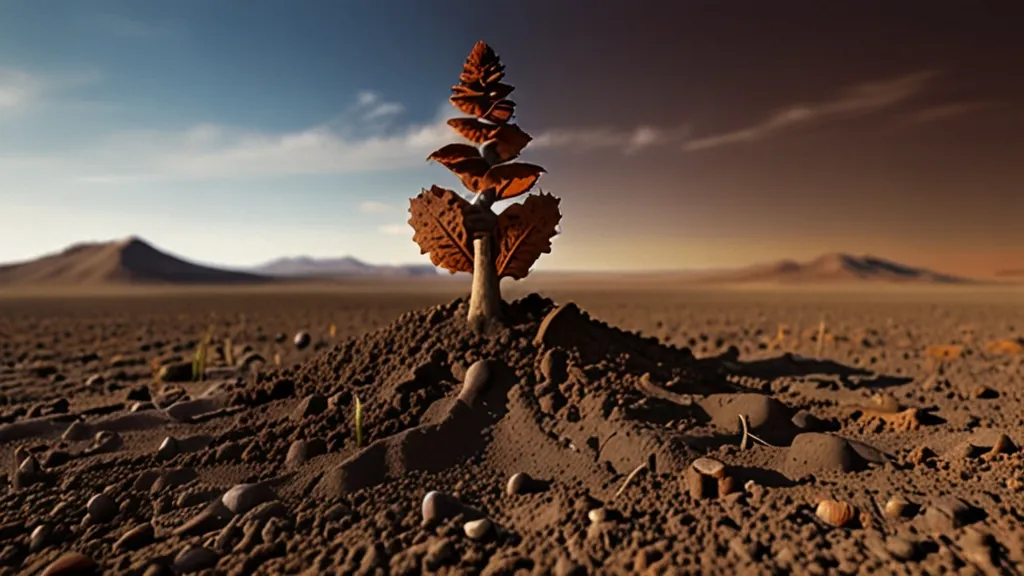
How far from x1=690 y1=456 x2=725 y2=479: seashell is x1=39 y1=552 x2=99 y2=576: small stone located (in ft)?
10.0

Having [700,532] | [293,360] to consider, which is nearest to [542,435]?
[700,532]

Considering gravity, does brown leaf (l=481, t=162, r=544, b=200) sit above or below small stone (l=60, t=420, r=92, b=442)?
above

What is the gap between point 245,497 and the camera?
3344mm

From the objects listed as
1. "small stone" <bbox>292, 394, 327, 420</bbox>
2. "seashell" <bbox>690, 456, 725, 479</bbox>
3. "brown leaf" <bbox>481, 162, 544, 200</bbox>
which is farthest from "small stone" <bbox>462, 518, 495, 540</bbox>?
"brown leaf" <bbox>481, 162, 544, 200</bbox>

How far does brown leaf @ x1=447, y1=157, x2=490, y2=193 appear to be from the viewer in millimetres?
4906

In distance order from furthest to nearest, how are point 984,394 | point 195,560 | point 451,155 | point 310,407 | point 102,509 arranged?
point 984,394 → point 451,155 → point 310,407 → point 102,509 → point 195,560

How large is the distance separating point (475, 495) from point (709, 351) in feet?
27.4

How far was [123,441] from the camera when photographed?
187 inches

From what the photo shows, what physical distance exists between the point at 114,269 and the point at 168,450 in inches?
3868

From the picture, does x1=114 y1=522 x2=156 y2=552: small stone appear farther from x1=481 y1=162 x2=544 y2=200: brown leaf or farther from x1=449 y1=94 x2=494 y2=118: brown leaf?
x1=449 y1=94 x2=494 y2=118: brown leaf

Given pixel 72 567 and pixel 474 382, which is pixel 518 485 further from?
pixel 72 567

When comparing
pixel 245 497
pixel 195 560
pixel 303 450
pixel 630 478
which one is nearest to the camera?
pixel 195 560

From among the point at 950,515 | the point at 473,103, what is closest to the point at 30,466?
the point at 473,103

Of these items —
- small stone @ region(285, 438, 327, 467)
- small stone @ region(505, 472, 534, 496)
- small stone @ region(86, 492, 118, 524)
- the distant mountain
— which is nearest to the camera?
small stone @ region(505, 472, 534, 496)
